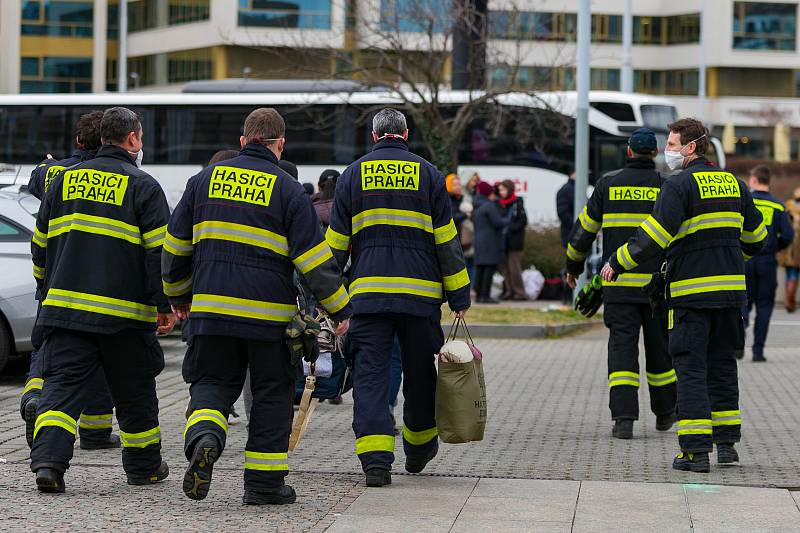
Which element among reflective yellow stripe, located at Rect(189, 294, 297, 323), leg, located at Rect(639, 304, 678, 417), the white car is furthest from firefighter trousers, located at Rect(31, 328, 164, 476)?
the white car

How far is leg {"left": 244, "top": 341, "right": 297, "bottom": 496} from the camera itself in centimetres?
668

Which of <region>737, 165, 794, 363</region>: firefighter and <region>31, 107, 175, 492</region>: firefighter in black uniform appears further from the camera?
<region>737, 165, 794, 363</region>: firefighter

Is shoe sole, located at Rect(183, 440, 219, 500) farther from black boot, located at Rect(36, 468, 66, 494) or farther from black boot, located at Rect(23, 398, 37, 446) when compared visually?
black boot, located at Rect(23, 398, 37, 446)

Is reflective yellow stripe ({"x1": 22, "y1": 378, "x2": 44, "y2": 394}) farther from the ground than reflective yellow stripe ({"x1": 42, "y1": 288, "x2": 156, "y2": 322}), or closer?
Answer: closer

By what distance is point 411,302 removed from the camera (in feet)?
24.5

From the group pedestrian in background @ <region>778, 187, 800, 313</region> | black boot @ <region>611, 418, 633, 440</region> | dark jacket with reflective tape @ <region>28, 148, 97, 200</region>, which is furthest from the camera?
pedestrian in background @ <region>778, 187, 800, 313</region>

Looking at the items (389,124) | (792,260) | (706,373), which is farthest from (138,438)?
(792,260)

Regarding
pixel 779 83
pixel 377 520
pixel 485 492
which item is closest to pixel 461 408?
pixel 485 492

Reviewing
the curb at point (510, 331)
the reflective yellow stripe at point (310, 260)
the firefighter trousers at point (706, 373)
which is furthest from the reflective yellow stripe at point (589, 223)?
the curb at point (510, 331)

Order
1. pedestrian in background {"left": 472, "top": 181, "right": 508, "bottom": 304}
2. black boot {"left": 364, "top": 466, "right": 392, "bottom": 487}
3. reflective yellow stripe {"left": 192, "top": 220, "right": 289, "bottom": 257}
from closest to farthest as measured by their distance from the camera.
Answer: reflective yellow stripe {"left": 192, "top": 220, "right": 289, "bottom": 257}, black boot {"left": 364, "top": 466, "right": 392, "bottom": 487}, pedestrian in background {"left": 472, "top": 181, "right": 508, "bottom": 304}

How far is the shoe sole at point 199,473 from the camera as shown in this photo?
6.33 meters

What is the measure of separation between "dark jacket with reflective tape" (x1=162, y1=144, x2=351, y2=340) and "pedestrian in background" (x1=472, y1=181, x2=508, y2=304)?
1384 cm

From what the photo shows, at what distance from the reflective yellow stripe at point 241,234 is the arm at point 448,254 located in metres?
1.12

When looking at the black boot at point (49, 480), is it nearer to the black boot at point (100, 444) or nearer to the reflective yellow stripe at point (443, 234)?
the black boot at point (100, 444)
